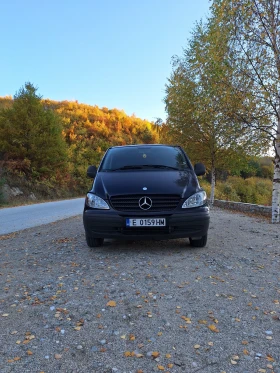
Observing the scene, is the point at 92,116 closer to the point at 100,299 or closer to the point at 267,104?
the point at 267,104

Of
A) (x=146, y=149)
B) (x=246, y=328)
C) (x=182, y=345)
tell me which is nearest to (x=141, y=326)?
(x=182, y=345)

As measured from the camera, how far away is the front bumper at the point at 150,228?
14.0ft

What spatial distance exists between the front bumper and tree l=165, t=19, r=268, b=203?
5641mm

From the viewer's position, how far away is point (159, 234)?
431 cm

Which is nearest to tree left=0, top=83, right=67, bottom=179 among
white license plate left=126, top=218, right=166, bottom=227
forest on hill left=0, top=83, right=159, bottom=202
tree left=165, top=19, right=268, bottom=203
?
forest on hill left=0, top=83, right=159, bottom=202

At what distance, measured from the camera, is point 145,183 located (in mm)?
4555

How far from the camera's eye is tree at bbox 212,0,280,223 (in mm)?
8297

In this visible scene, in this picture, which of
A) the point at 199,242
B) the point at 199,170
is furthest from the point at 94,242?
the point at 199,170

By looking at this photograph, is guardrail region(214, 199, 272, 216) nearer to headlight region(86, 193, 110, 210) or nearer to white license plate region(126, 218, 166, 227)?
white license plate region(126, 218, 166, 227)

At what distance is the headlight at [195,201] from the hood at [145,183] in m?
0.06

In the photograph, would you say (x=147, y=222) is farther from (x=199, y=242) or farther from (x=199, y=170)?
(x=199, y=170)

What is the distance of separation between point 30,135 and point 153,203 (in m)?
18.6

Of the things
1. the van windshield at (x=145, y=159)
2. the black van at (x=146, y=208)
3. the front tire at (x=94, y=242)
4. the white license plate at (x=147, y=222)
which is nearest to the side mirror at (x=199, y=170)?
the van windshield at (x=145, y=159)

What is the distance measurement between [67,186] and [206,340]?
2554 cm
